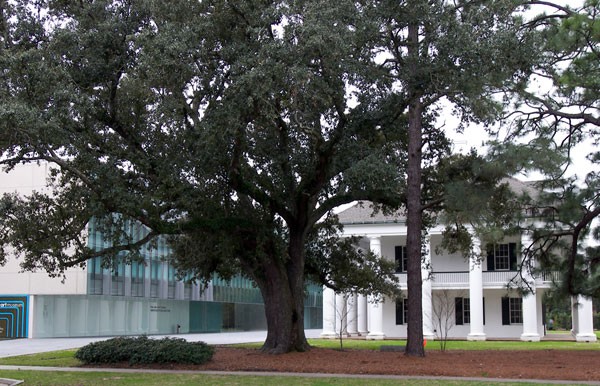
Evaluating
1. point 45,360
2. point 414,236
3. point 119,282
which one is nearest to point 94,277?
point 119,282

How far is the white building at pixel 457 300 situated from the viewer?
39625mm

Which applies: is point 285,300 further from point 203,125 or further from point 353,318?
point 353,318

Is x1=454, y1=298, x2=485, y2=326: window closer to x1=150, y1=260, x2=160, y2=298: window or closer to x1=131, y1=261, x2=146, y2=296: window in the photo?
x1=131, y1=261, x2=146, y2=296: window

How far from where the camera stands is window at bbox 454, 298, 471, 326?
42.5m

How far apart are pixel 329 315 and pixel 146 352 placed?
2604 centimetres

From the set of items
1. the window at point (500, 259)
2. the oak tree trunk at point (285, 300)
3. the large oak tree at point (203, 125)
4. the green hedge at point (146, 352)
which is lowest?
the green hedge at point (146, 352)

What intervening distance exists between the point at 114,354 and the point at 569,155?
A: 13.1 m

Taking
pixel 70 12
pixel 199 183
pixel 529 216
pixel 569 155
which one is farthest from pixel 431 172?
pixel 70 12

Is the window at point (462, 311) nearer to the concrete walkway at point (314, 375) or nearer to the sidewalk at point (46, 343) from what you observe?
the sidewalk at point (46, 343)

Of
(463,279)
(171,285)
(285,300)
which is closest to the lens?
(285,300)

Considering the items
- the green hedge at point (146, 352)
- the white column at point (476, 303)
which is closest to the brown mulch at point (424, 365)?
the green hedge at point (146, 352)

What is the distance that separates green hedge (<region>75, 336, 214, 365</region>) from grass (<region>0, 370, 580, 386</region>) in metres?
1.77

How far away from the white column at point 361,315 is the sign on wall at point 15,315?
20305 mm

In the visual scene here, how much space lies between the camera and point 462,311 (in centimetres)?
4262
